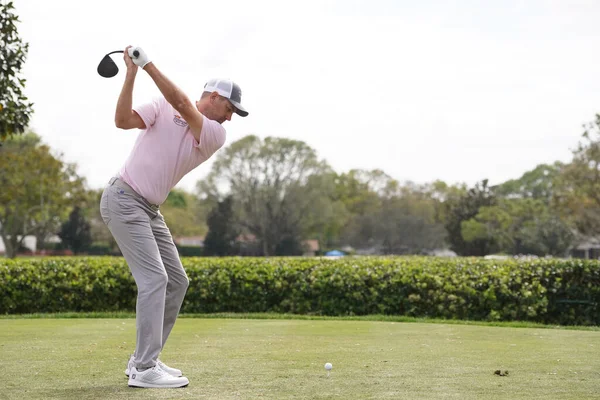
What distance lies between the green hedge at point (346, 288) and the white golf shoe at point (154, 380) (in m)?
8.70

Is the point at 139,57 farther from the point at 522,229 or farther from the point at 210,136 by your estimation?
the point at 522,229

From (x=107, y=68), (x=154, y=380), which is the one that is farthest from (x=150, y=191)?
(x=154, y=380)

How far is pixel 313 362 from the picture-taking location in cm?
663

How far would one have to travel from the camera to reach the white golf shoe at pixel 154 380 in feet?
17.2

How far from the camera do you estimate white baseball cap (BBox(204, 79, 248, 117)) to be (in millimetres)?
5527

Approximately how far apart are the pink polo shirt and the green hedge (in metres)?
8.74

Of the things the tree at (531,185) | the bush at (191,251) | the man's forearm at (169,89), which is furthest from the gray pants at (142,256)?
the tree at (531,185)

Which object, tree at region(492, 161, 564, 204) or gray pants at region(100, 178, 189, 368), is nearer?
gray pants at region(100, 178, 189, 368)

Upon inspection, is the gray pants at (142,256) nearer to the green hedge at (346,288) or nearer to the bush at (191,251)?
the green hedge at (346,288)

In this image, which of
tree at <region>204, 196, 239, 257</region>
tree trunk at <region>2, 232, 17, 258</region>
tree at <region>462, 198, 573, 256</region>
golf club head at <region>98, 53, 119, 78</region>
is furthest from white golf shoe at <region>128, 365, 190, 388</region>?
tree at <region>204, 196, 239, 257</region>

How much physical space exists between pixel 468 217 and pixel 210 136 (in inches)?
2699

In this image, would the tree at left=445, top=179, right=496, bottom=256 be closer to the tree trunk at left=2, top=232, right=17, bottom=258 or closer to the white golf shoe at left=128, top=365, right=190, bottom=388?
the tree trunk at left=2, top=232, right=17, bottom=258

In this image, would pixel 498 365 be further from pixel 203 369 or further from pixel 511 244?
pixel 511 244

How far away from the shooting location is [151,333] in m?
5.36
